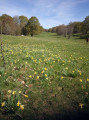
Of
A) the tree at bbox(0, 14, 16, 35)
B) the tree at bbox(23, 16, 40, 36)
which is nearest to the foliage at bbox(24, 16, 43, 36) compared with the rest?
the tree at bbox(23, 16, 40, 36)

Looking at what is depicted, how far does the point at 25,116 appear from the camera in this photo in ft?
5.68

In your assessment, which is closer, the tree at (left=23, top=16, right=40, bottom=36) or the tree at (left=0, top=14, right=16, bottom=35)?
the tree at (left=0, top=14, right=16, bottom=35)

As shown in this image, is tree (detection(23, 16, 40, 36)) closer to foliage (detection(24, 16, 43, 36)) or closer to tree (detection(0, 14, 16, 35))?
foliage (detection(24, 16, 43, 36))

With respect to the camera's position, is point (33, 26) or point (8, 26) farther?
point (33, 26)

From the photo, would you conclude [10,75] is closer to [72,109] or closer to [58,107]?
→ [58,107]

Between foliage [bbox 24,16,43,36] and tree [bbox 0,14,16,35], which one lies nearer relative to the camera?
tree [bbox 0,14,16,35]

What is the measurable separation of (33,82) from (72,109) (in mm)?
1472

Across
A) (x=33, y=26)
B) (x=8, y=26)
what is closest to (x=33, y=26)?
(x=33, y=26)

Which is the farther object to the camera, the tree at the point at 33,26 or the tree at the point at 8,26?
the tree at the point at 33,26

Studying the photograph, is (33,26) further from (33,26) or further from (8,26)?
(8,26)

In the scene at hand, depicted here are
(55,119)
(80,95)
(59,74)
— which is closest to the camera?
(55,119)

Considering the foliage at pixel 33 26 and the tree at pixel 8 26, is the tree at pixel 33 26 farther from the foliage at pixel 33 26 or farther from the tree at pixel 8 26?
the tree at pixel 8 26

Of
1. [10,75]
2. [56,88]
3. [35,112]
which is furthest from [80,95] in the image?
[10,75]

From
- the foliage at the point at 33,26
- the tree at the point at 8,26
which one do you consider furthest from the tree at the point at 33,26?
the tree at the point at 8,26
